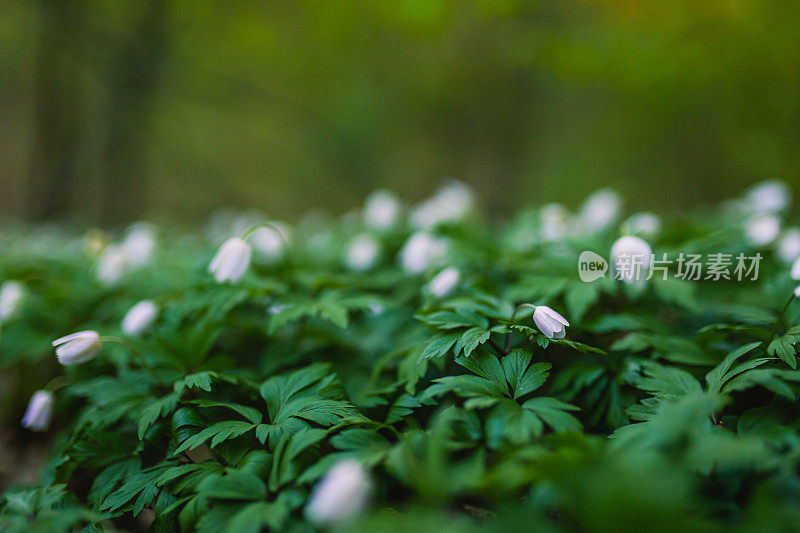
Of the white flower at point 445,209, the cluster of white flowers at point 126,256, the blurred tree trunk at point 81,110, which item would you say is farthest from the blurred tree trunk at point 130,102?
the white flower at point 445,209

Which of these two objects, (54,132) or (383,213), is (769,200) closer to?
(383,213)

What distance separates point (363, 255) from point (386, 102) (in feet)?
24.1

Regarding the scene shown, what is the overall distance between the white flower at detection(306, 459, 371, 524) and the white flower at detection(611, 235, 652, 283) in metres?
1.38

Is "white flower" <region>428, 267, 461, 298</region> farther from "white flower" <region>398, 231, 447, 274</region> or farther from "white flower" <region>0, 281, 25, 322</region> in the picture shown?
"white flower" <region>0, 281, 25, 322</region>

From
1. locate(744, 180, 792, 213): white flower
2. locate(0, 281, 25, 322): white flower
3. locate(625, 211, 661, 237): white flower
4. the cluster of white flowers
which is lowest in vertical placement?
locate(0, 281, 25, 322): white flower

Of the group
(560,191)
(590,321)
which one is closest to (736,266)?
(590,321)

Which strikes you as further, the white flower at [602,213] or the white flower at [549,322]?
the white flower at [602,213]

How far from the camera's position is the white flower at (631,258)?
1.88 m

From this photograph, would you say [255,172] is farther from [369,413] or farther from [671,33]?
[369,413]

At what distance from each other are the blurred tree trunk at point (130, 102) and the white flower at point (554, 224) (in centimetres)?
652

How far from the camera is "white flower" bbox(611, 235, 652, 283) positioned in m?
1.88

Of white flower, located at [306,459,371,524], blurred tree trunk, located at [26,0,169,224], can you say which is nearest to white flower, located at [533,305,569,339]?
white flower, located at [306,459,371,524]

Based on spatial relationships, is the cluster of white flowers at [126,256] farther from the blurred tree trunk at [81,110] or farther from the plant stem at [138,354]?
the blurred tree trunk at [81,110]

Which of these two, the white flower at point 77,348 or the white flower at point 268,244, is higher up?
the white flower at point 268,244
